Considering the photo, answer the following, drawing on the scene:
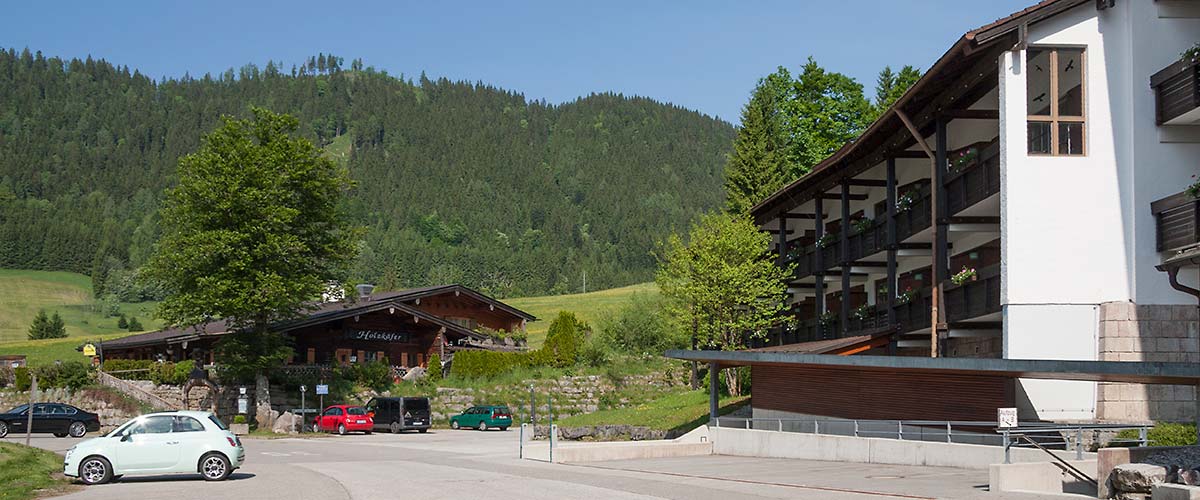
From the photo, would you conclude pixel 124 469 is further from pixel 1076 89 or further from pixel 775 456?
pixel 1076 89

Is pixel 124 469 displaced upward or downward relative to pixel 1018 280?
downward

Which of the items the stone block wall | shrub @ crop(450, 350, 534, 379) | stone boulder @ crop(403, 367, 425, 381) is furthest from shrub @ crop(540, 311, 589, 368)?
the stone block wall

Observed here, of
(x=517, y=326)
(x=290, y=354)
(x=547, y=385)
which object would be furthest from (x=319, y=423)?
(x=517, y=326)

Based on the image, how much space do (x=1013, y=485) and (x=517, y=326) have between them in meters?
61.2

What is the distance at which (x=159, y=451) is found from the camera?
24.3 meters

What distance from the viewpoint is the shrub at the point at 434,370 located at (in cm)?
6488

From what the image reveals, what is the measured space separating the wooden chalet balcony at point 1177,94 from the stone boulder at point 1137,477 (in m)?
12.6

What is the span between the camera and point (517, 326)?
79.5 m

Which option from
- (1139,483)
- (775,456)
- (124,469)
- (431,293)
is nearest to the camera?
(1139,483)

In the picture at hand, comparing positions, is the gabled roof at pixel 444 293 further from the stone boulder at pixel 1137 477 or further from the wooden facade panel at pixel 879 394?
the stone boulder at pixel 1137 477

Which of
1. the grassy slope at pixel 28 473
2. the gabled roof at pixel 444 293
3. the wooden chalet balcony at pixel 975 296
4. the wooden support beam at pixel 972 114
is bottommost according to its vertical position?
the grassy slope at pixel 28 473

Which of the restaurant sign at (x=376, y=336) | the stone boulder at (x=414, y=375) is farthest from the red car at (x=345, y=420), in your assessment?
the restaurant sign at (x=376, y=336)

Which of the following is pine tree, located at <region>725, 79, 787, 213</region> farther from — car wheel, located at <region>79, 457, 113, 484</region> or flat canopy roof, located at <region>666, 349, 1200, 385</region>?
car wheel, located at <region>79, 457, 113, 484</region>

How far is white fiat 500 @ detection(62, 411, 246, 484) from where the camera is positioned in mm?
23875
